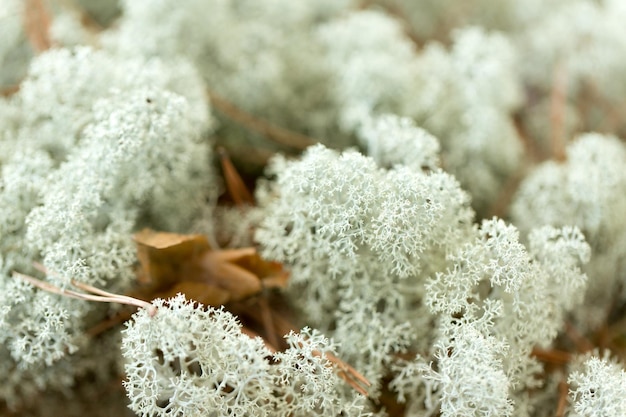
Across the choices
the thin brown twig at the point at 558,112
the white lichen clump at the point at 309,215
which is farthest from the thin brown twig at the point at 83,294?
the thin brown twig at the point at 558,112

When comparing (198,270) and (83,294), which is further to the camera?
(198,270)

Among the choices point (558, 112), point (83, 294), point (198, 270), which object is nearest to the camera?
point (83, 294)

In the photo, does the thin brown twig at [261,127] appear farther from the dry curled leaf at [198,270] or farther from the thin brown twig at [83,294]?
the thin brown twig at [83,294]

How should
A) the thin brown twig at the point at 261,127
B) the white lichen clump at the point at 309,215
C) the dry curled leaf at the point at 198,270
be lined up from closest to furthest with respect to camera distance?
1. the white lichen clump at the point at 309,215
2. the dry curled leaf at the point at 198,270
3. the thin brown twig at the point at 261,127

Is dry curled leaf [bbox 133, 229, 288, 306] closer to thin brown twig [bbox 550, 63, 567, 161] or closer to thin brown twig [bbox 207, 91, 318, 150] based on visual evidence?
thin brown twig [bbox 207, 91, 318, 150]

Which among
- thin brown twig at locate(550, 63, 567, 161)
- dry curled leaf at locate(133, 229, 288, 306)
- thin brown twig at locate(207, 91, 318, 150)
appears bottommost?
dry curled leaf at locate(133, 229, 288, 306)

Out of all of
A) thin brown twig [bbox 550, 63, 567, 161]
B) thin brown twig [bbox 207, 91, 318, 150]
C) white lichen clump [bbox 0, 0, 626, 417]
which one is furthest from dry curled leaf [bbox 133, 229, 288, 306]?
thin brown twig [bbox 550, 63, 567, 161]

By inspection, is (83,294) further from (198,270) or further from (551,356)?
(551,356)

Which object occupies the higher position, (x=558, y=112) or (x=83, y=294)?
(x=558, y=112)

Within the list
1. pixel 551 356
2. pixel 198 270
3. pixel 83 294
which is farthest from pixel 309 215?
pixel 551 356

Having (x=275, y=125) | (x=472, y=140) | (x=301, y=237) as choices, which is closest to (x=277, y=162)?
(x=301, y=237)
